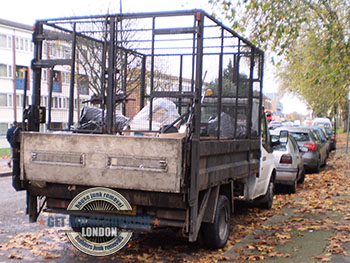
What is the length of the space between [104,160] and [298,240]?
132 inches

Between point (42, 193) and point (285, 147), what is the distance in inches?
291

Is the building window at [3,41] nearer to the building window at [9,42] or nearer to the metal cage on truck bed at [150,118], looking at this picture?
the building window at [9,42]

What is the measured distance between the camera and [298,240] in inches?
261

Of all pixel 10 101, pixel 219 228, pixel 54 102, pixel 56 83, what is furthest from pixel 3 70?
pixel 219 228

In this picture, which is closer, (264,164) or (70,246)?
(70,246)

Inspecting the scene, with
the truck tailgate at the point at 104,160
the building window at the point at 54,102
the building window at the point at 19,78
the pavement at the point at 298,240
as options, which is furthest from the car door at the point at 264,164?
the building window at the point at 19,78

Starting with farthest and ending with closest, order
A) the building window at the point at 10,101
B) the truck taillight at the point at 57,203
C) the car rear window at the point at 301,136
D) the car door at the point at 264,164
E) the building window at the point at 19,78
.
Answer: the building window at the point at 10,101
the building window at the point at 19,78
the car rear window at the point at 301,136
the car door at the point at 264,164
the truck taillight at the point at 57,203

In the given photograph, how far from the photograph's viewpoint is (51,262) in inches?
219

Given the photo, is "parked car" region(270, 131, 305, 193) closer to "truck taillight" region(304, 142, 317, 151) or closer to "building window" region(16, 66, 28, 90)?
"truck taillight" region(304, 142, 317, 151)

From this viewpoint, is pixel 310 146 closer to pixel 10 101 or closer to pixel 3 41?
pixel 3 41

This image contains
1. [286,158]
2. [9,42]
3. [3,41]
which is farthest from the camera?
[9,42]

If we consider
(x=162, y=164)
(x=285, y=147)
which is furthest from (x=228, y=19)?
(x=162, y=164)

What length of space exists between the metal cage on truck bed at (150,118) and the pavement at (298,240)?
0.92 meters

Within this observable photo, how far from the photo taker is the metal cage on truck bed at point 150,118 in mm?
4984
